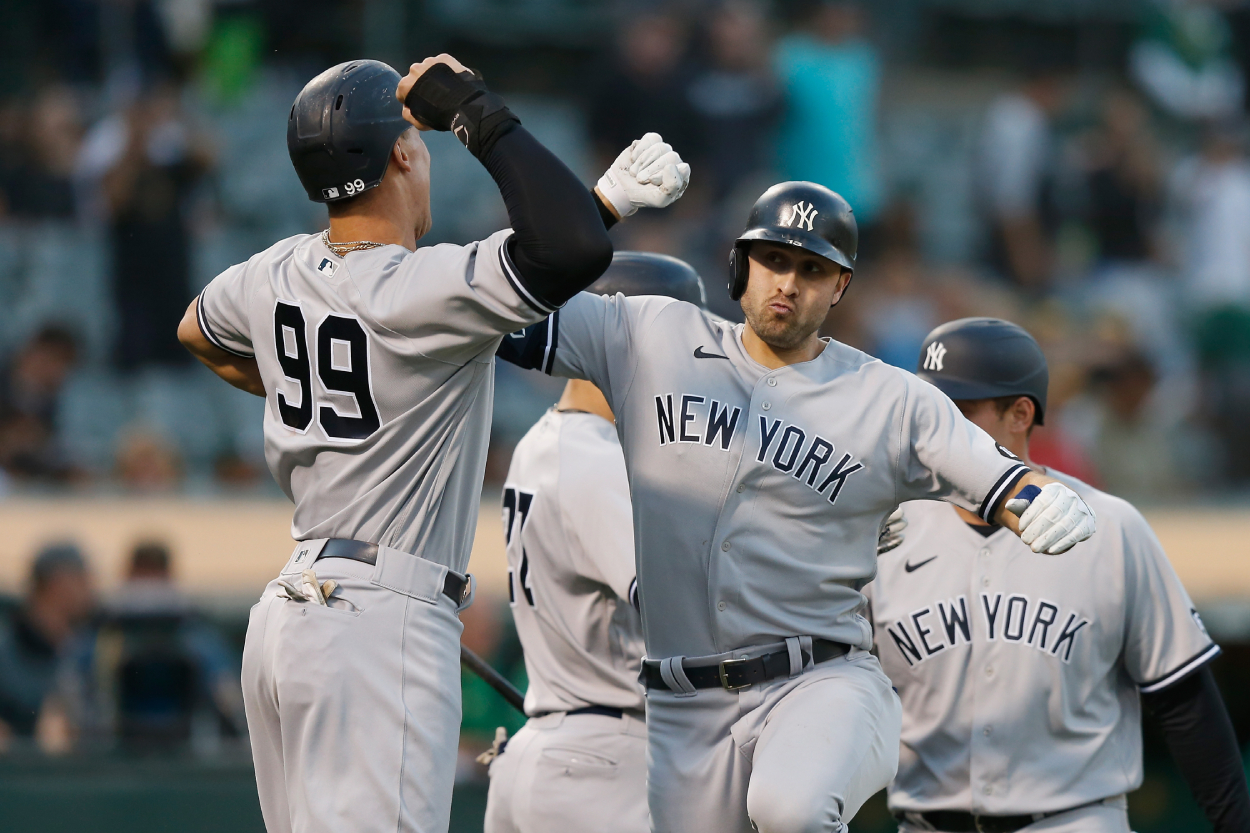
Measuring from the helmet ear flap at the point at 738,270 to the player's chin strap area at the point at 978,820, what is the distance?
1.64 m

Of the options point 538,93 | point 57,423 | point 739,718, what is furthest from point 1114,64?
point 739,718

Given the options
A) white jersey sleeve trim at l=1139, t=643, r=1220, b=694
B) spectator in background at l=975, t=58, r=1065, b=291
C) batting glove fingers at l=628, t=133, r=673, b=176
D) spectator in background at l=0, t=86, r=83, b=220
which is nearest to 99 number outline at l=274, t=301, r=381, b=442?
batting glove fingers at l=628, t=133, r=673, b=176

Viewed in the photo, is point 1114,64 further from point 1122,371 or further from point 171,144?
point 171,144

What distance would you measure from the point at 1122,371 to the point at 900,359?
50.4 inches

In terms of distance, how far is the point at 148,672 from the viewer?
712cm

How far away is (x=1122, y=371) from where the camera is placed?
9023 millimetres

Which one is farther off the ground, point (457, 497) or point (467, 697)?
point (457, 497)

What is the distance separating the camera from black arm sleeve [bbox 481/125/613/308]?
128 inches

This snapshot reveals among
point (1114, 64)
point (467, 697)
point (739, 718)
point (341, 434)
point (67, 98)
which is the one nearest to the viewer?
point (341, 434)

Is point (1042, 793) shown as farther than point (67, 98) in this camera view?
No

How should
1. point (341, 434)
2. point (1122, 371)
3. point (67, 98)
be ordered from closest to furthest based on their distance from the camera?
1. point (341, 434)
2. point (1122, 371)
3. point (67, 98)

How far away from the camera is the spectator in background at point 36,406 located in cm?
856

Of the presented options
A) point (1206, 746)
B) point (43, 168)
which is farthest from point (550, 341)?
point (43, 168)

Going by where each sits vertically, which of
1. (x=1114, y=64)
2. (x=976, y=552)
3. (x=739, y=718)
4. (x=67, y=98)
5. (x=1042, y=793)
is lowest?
(x=1042, y=793)
